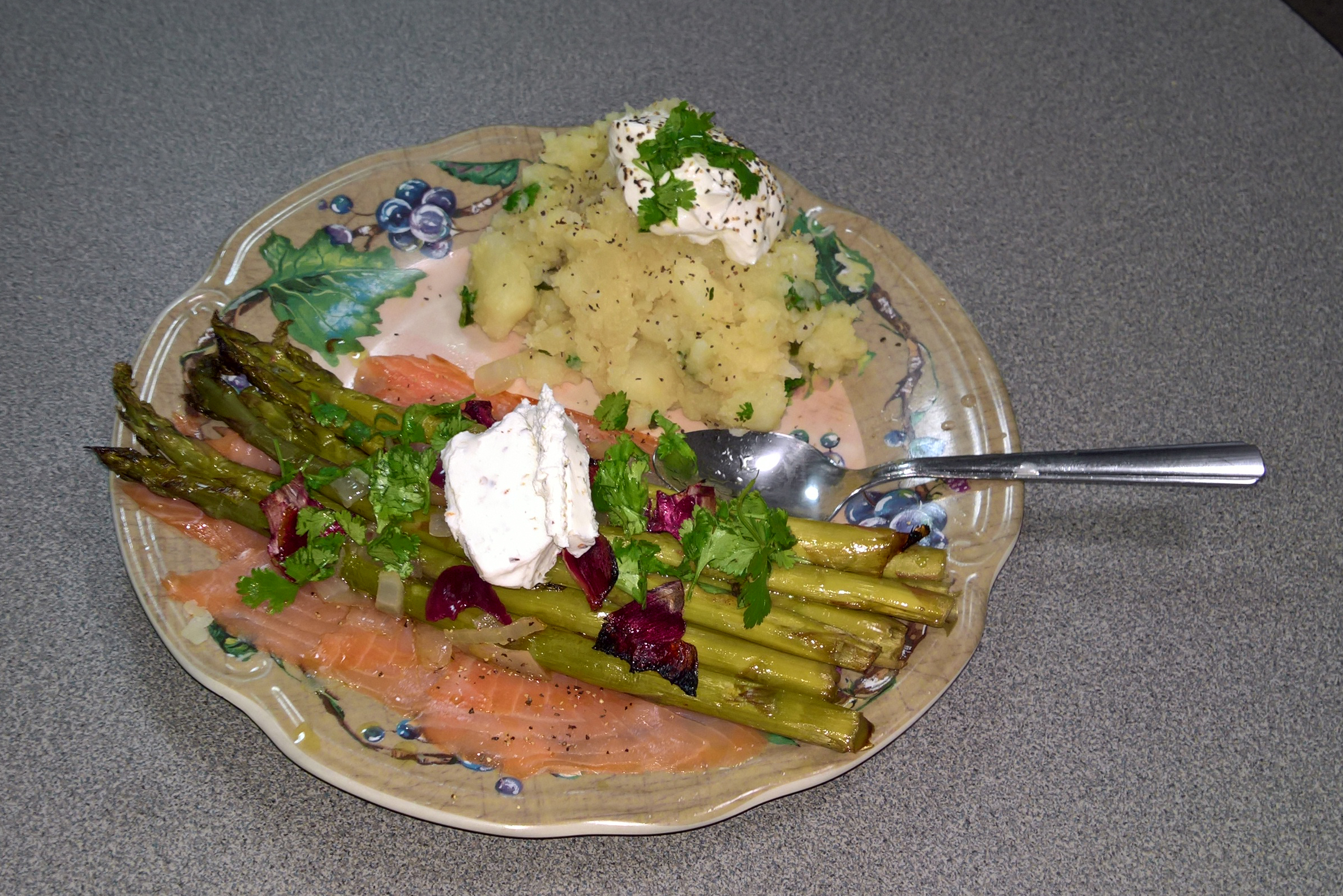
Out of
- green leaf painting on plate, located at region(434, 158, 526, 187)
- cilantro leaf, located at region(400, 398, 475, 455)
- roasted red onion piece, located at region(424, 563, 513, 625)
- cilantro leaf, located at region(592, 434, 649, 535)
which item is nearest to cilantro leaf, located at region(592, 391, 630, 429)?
cilantro leaf, located at region(592, 434, 649, 535)

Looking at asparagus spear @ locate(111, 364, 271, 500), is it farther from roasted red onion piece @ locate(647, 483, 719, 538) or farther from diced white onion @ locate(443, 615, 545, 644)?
roasted red onion piece @ locate(647, 483, 719, 538)

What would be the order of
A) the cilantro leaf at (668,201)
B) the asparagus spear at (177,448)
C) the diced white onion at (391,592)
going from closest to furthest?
the diced white onion at (391,592) → the asparagus spear at (177,448) → the cilantro leaf at (668,201)

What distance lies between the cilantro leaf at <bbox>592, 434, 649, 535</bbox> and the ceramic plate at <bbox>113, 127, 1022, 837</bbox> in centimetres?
77

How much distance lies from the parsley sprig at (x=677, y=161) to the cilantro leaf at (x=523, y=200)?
1.54 ft

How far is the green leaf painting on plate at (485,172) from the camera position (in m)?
3.71

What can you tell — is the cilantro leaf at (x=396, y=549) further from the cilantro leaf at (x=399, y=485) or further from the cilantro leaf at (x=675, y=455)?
the cilantro leaf at (x=675, y=455)

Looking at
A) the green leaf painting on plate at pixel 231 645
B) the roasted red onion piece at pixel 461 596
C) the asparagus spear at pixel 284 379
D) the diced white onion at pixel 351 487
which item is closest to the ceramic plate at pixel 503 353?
the green leaf painting on plate at pixel 231 645

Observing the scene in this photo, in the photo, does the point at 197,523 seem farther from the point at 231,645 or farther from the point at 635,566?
the point at 635,566

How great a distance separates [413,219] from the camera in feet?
11.9

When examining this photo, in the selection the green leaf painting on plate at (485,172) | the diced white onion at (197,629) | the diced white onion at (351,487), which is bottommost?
the diced white onion at (197,629)

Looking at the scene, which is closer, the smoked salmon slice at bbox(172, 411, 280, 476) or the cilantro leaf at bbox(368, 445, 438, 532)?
the cilantro leaf at bbox(368, 445, 438, 532)

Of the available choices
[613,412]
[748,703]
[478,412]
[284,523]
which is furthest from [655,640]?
[284,523]

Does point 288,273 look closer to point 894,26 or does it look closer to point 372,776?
point 372,776

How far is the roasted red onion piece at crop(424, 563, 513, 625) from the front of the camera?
283 centimetres
